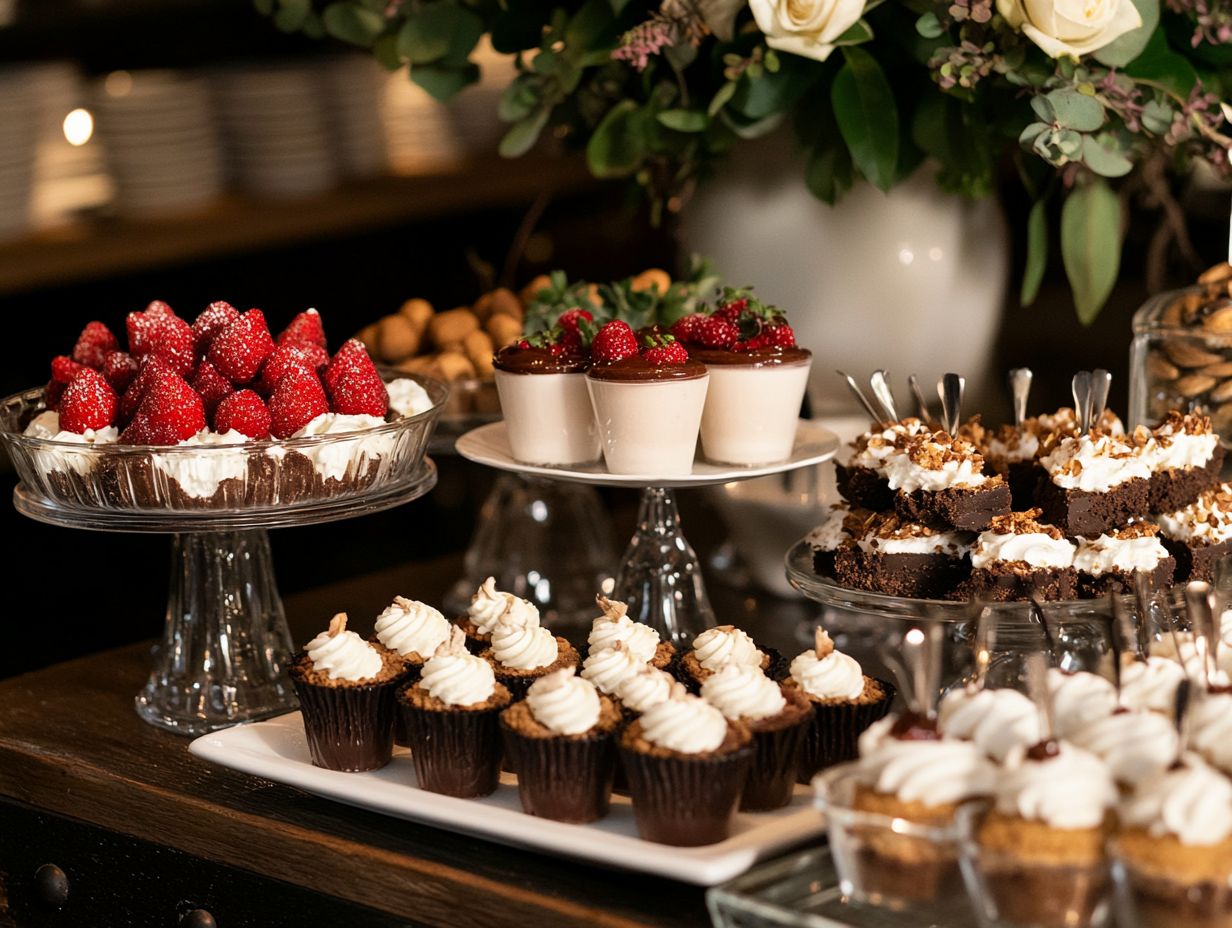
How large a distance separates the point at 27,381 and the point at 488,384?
131 centimetres

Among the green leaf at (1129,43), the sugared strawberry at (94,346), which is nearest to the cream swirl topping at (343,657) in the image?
the sugared strawberry at (94,346)

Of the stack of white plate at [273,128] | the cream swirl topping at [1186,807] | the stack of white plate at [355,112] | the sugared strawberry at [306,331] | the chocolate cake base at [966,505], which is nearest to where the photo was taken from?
the cream swirl topping at [1186,807]

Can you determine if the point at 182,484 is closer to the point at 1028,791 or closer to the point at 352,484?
the point at 352,484

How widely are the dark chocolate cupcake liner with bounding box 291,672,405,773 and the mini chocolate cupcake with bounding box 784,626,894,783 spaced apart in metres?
0.30

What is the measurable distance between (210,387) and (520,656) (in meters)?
0.38

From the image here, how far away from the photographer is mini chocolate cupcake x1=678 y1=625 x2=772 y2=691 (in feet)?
4.01

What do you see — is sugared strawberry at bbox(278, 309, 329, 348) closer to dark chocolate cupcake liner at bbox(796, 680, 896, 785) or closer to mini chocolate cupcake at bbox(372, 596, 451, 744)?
mini chocolate cupcake at bbox(372, 596, 451, 744)

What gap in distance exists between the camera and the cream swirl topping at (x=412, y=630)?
1279 mm

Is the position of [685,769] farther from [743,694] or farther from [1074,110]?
[1074,110]

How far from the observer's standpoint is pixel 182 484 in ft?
4.39

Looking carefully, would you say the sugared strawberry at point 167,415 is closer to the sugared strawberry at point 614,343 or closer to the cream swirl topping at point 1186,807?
the sugared strawberry at point 614,343

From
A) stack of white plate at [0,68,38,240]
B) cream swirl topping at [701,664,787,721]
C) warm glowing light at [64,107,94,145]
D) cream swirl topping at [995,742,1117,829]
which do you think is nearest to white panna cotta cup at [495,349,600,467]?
cream swirl topping at [701,664,787,721]

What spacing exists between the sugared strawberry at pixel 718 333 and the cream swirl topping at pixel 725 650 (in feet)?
1.10

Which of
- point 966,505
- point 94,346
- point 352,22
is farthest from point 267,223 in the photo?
point 966,505
